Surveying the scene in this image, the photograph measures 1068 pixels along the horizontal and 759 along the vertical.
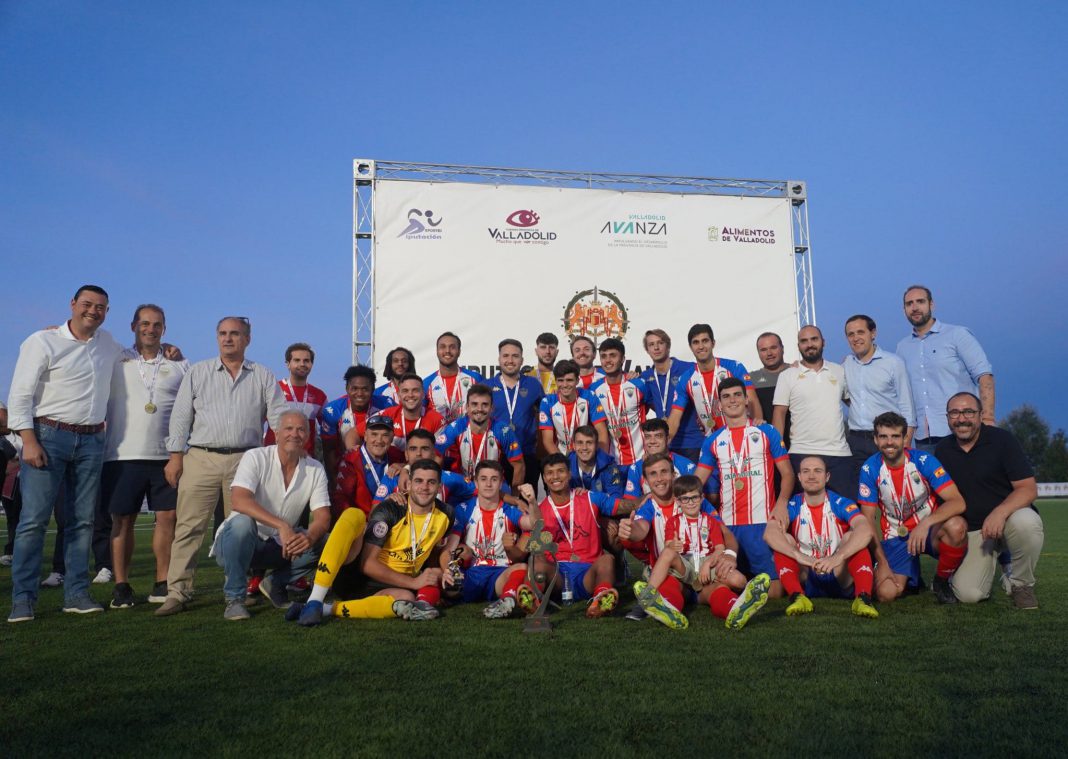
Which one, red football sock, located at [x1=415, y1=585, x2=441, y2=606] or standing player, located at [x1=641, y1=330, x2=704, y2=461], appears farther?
standing player, located at [x1=641, y1=330, x2=704, y2=461]

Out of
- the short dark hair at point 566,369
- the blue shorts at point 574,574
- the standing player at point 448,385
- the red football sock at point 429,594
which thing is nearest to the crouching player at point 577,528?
the blue shorts at point 574,574

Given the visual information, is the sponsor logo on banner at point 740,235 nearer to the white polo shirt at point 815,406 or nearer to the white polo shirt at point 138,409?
the white polo shirt at point 815,406

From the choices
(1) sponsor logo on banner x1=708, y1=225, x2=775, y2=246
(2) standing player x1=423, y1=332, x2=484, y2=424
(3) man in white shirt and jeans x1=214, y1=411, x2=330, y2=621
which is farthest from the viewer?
(1) sponsor logo on banner x1=708, y1=225, x2=775, y2=246

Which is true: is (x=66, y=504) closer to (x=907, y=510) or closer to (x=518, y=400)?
(x=518, y=400)

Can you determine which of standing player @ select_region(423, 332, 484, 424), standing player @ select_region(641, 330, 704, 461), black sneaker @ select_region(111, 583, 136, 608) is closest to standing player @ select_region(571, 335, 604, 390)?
standing player @ select_region(641, 330, 704, 461)

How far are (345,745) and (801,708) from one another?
4.88 feet

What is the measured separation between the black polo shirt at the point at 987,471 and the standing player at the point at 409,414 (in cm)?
384

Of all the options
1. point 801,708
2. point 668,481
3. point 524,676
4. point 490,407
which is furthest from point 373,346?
point 801,708

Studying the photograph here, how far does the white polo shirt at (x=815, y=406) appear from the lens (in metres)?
5.91

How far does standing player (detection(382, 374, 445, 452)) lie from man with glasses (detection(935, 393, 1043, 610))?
381 cm

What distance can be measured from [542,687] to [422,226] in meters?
9.50

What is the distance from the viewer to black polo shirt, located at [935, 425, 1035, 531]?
4.83 m

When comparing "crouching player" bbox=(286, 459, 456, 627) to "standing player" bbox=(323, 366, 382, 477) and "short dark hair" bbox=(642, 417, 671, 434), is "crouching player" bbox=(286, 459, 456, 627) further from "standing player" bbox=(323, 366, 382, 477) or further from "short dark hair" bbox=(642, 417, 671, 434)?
"short dark hair" bbox=(642, 417, 671, 434)

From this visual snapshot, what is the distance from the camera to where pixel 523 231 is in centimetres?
1176
